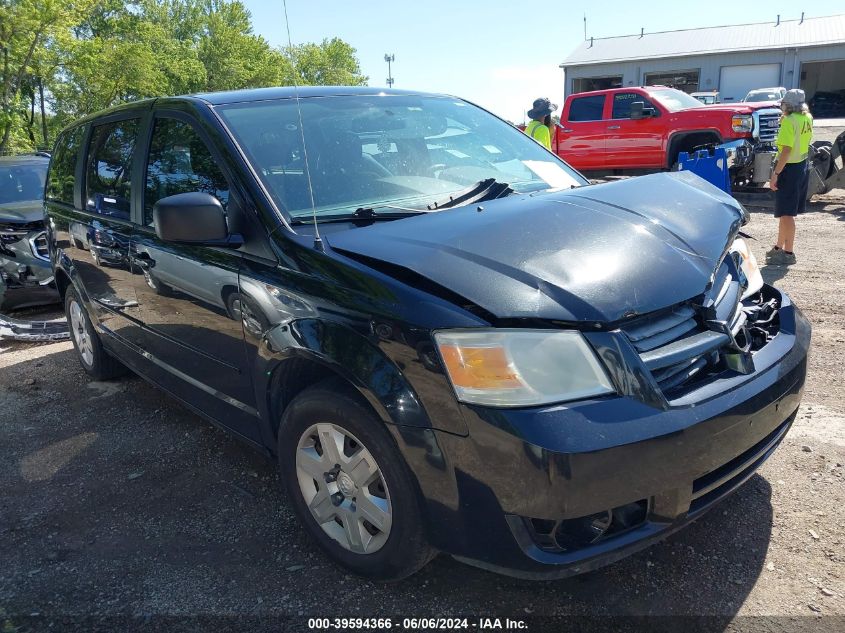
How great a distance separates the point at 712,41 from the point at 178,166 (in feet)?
154

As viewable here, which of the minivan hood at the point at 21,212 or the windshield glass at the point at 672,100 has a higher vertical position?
the windshield glass at the point at 672,100

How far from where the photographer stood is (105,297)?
4258mm

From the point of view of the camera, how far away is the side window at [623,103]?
14061 mm

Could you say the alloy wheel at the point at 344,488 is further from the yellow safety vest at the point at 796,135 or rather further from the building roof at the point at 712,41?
the building roof at the point at 712,41

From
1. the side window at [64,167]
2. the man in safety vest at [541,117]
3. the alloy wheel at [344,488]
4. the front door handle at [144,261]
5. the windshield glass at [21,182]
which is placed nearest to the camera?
the alloy wheel at [344,488]

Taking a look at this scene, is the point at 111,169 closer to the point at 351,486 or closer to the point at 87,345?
the point at 87,345

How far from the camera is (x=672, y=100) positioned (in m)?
13.8

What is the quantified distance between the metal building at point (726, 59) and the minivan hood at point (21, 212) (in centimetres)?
4026

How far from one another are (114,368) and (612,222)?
382 centimetres

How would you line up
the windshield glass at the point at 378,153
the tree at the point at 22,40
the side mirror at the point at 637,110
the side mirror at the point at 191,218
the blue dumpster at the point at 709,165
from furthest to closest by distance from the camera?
the tree at the point at 22,40 → the side mirror at the point at 637,110 → the blue dumpster at the point at 709,165 → the windshield glass at the point at 378,153 → the side mirror at the point at 191,218

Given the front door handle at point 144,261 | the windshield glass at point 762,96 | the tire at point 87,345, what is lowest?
the tire at point 87,345

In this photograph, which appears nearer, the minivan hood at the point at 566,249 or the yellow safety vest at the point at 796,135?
the minivan hood at the point at 566,249

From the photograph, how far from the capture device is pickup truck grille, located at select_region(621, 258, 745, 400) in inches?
83.8

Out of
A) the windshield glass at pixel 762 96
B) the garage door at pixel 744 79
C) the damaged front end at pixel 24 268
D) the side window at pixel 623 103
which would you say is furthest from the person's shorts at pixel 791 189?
the garage door at pixel 744 79
